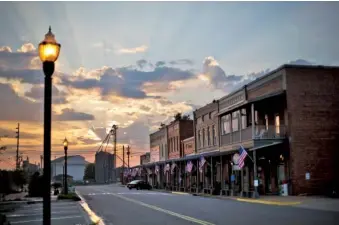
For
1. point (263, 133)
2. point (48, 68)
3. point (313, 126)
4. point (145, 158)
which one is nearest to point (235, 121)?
point (263, 133)

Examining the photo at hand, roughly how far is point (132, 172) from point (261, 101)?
6011 cm

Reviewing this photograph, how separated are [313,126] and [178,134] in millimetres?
37165

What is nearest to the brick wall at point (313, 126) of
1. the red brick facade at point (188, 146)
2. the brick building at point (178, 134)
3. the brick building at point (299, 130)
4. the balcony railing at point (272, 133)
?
the brick building at point (299, 130)

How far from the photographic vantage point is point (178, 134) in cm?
7094

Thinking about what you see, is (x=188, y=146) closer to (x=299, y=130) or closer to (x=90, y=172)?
(x=299, y=130)

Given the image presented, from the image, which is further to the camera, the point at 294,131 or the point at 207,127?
the point at 207,127

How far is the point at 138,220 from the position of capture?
19250 mm

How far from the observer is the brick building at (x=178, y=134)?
70.2 metres

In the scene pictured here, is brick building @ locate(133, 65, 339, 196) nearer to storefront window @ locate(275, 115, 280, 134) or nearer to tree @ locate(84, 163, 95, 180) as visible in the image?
storefront window @ locate(275, 115, 280, 134)

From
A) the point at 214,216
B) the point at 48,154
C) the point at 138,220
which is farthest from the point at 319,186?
the point at 48,154

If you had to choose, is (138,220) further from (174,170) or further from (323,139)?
(174,170)

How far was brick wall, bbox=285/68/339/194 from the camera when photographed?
112 ft

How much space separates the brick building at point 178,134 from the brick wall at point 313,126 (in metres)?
35.2

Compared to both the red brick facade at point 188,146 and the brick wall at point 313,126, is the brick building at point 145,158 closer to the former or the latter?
the red brick facade at point 188,146
